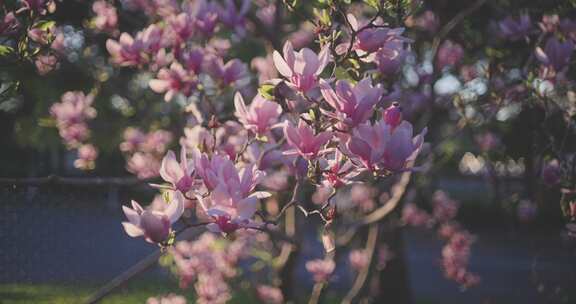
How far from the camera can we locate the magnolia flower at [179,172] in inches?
59.6

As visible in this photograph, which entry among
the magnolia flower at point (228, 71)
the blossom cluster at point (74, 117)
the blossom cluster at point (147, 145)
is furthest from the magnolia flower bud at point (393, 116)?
the blossom cluster at point (74, 117)

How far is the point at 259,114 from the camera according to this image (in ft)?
5.85

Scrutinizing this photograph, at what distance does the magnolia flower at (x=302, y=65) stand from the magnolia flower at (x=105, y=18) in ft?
5.41

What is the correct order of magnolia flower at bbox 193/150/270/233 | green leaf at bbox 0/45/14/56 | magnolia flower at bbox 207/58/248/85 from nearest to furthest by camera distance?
magnolia flower at bbox 193/150/270/233
green leaf at bbox 0/45/14/56
magnolia flower at bbox 207/58/248/85

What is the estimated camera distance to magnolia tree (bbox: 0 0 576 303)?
4.72 ft

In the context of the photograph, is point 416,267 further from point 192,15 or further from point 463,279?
point 192,15

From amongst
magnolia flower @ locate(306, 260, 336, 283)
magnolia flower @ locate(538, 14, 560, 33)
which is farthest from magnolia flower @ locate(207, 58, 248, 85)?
magnolia flower @ locate(306, 260, 336, 283)

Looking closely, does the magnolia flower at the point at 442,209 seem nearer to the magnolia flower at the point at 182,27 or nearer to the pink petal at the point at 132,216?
the magnolia flower at the point at 182,27

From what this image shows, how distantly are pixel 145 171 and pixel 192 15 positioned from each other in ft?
4.76

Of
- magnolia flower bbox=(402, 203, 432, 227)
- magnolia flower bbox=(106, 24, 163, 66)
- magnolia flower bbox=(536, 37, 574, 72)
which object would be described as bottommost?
magnolia flower bbox=(402, 203, 432, 227)

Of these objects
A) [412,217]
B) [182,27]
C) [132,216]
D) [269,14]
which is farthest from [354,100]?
[412,217]

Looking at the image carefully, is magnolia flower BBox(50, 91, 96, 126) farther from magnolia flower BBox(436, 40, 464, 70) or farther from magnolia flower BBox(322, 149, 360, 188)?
magnolia flower BBox(322, 149, 360, 188)

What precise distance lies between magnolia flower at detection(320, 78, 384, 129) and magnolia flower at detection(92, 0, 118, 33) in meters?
1.79

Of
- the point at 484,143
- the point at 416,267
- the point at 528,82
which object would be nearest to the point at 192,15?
the point at 528,82
